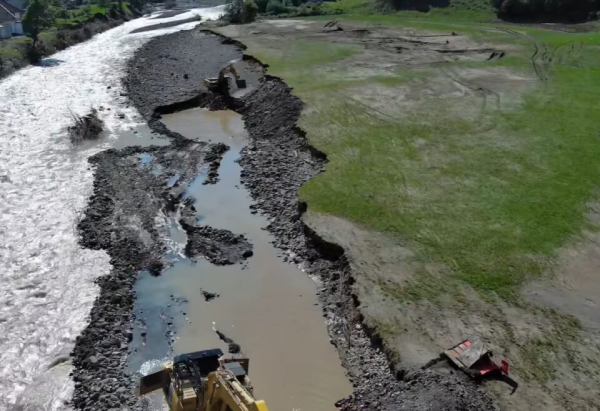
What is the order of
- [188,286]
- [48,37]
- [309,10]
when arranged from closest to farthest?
[188,286] < [48,37] < [309,10]

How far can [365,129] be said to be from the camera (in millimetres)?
36188

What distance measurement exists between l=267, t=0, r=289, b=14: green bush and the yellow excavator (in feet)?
288

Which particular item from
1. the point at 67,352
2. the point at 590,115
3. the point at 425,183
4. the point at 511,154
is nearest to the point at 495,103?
the point at 590,115

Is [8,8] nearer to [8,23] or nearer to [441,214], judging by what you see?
[8,23]

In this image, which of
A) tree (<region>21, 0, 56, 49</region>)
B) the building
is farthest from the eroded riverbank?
the building

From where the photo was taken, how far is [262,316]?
20.6m

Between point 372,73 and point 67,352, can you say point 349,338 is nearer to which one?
point 67,352

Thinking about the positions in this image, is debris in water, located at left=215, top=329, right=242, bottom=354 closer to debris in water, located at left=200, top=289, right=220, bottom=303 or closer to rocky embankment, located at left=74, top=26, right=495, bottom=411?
debris in water, located at left=200, top=289, right=220, bottom=303

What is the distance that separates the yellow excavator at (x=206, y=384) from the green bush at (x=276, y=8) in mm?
87822

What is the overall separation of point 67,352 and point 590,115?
112ft

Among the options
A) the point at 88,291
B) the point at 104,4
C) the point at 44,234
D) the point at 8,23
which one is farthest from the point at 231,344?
the point at 104,4

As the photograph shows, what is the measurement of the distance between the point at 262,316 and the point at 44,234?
1117cm

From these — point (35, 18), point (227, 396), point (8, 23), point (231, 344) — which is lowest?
point (231, 344)

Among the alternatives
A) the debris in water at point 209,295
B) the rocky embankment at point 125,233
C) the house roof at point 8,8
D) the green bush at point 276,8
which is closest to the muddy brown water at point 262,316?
the debris in water at point 209,295
